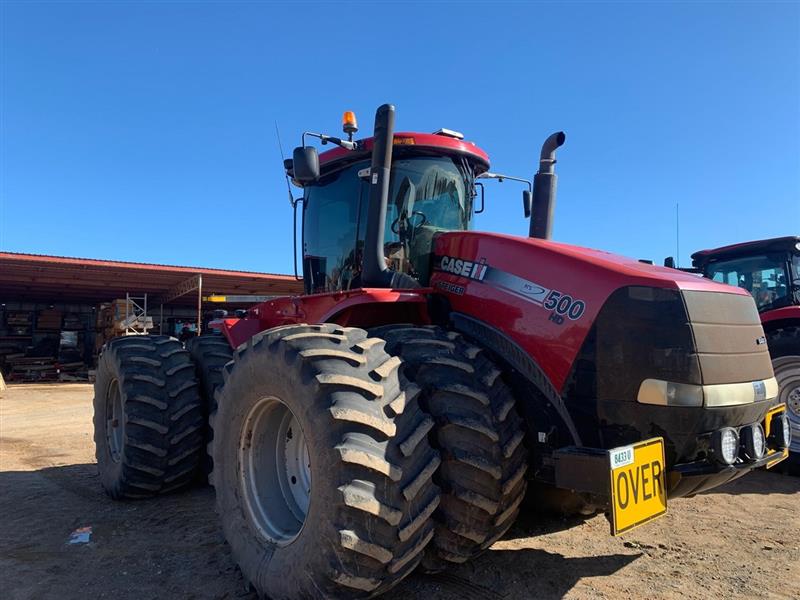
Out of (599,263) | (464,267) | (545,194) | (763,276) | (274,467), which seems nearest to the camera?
(599,263)

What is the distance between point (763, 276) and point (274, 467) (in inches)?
262

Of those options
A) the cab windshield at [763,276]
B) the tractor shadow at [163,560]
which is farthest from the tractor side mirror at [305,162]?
the cab windshield at [763,276]

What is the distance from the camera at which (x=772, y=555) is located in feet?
11.9

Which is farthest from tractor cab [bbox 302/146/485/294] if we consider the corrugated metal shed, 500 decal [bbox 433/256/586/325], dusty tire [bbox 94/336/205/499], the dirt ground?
the corrugated metal shed

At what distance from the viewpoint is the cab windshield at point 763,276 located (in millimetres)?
6980

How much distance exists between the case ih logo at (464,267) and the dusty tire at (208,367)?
236cm

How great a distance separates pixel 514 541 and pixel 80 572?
268cm

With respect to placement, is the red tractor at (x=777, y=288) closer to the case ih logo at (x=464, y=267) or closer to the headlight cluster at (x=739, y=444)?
the headlight cluster at (x=739, y=444)

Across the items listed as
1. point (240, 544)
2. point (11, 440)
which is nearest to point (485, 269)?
point (240, 544)

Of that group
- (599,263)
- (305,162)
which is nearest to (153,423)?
(305,162)

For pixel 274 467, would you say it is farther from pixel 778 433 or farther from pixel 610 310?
pixel 778 433

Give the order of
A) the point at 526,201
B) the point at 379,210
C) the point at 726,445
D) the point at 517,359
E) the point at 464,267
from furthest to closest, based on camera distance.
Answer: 1. the point at 526,201
2. the point at 379,210
3. the point at 464,267
4. the point at 517,359
5. the point at 726,445

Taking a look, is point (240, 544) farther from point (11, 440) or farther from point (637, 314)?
point (11, 440)

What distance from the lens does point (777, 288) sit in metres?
7.04
